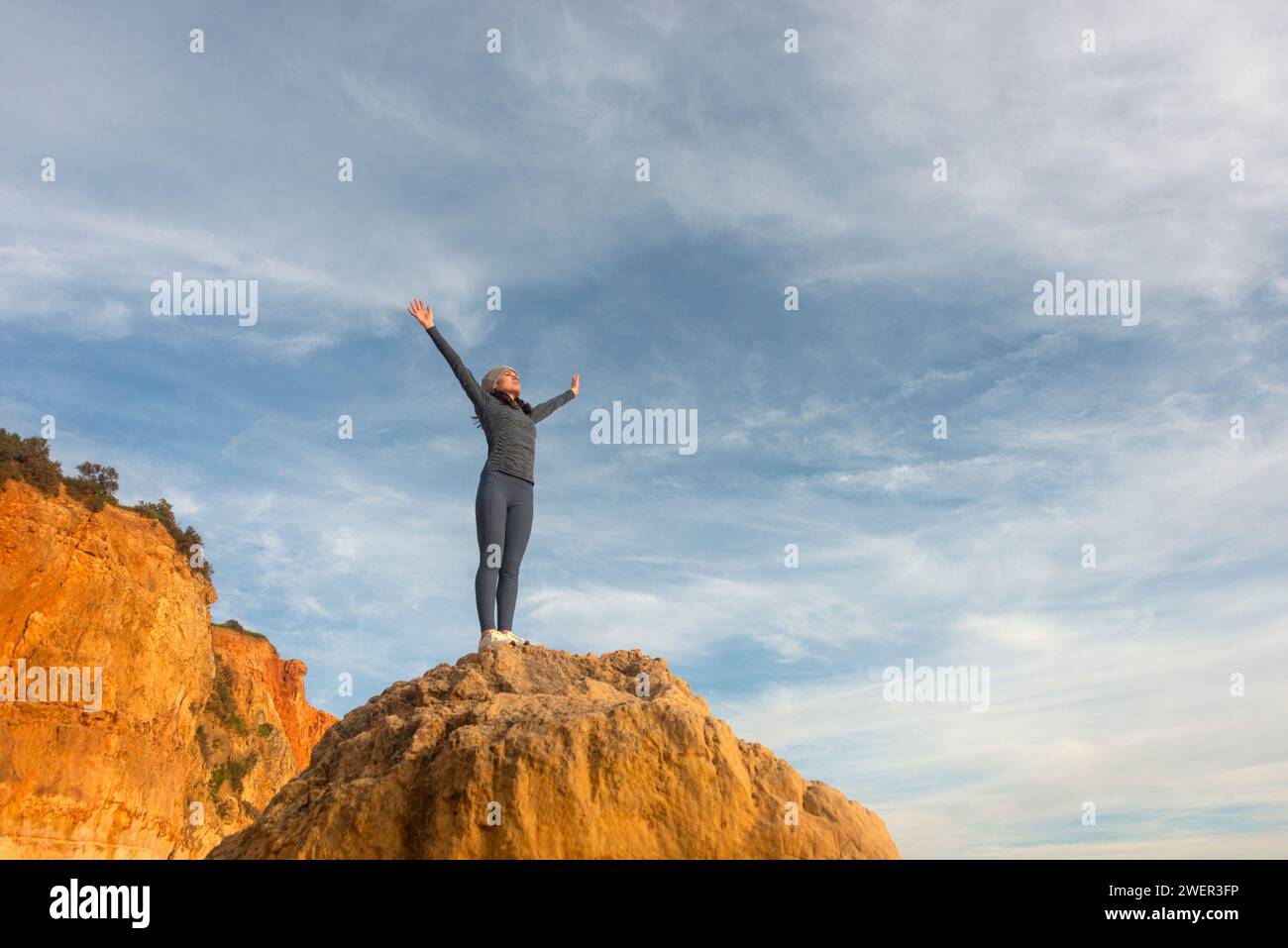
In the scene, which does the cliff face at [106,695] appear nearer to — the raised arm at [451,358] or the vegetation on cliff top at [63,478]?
the vegetation on cliff top at [63,478]

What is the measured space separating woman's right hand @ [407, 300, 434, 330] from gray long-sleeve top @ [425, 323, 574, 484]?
0.06m

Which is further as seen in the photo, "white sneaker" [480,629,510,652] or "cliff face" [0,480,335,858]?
"cliff face" [0,480,335,858]

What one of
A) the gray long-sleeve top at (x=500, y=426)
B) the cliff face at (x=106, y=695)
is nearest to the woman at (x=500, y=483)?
the gray long-sleeve top at (x=500, y=426)

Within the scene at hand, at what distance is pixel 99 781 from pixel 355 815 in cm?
2311

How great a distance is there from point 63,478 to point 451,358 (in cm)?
2421

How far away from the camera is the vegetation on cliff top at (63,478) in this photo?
27.5m

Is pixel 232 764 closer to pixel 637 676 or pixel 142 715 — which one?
pixel 142 715

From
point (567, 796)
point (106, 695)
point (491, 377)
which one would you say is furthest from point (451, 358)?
point (106, 695)

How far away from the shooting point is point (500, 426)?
32.1 feet

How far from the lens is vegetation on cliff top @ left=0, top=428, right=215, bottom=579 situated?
2750 centimetres

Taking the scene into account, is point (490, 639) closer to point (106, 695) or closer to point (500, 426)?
point (500, 426)

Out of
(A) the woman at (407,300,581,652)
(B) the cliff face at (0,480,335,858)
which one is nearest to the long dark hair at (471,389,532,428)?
(A) the woman at (407,300,581,652)

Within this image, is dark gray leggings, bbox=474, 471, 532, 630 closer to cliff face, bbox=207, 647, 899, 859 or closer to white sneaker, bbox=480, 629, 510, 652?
white sneaker, bbox=480, 629, 510, 652
